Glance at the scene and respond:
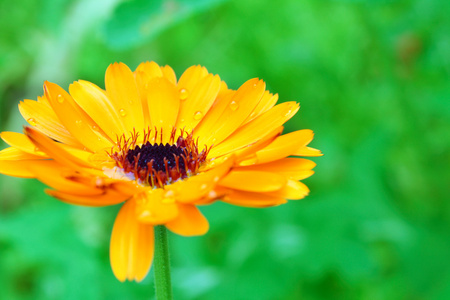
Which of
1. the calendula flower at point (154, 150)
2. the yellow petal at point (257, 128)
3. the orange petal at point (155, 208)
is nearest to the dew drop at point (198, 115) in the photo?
the calendula flower at point (154, 150)

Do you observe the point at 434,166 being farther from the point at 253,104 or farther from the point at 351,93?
the point at 253,104

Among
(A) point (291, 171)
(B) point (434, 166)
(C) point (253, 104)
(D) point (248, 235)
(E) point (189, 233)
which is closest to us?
(E) point (189, 233)

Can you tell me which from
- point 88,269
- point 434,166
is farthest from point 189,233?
point 434,166

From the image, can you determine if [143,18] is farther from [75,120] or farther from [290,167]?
[290,167]

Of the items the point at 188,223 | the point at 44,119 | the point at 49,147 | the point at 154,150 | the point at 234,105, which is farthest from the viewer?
the point at 154,150

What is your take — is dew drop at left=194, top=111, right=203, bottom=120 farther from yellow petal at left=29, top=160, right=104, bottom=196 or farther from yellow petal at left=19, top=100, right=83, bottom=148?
yellow petal at left=29, top=160, right=104, bottom=196

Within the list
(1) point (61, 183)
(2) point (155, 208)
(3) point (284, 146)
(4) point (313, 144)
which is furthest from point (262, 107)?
(4) point (313, 144)
